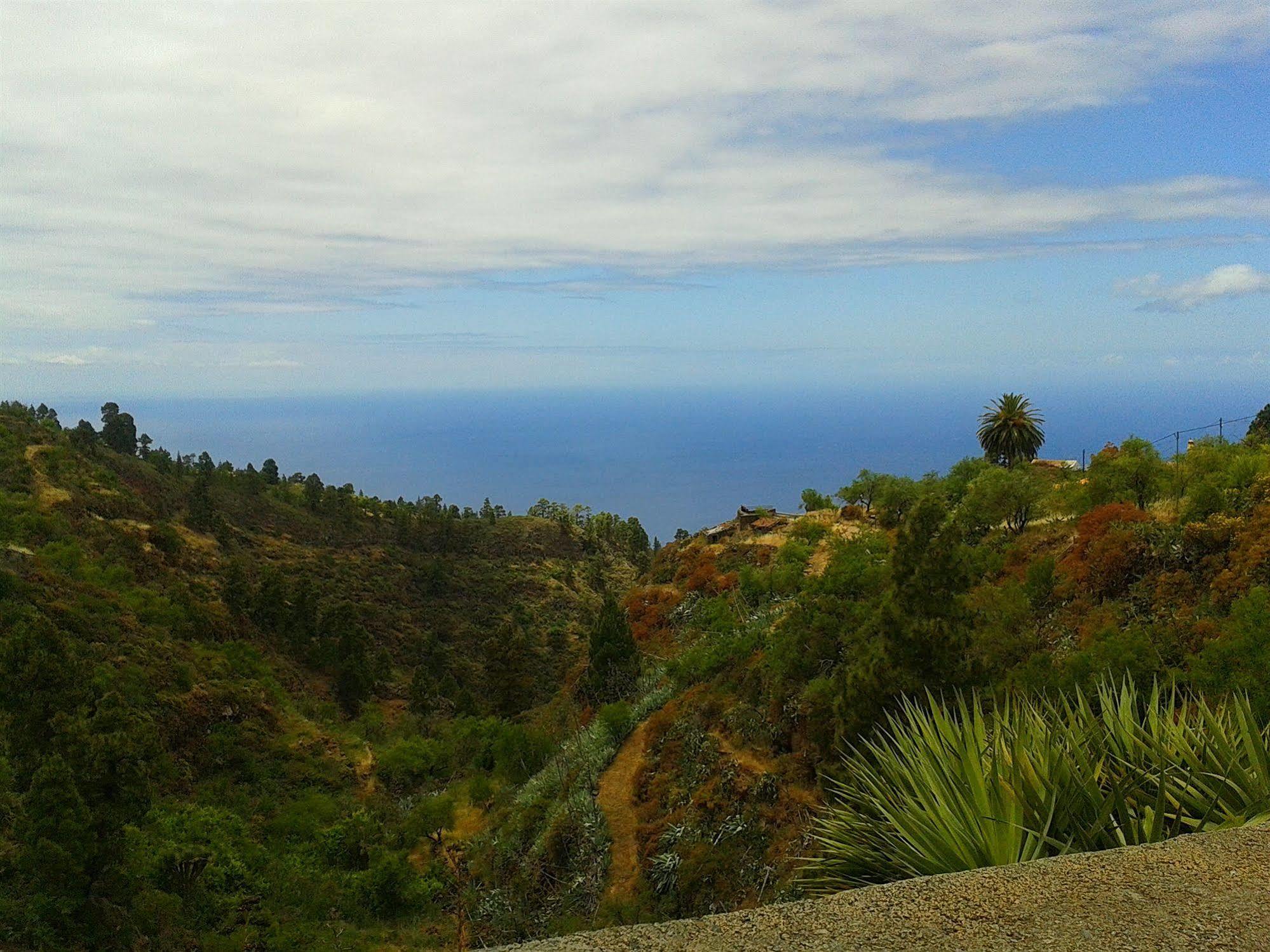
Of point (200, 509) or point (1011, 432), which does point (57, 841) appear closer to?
point (1011, 432)

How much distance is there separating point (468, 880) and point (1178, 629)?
51.8ft

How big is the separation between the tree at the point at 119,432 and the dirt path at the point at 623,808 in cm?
5340

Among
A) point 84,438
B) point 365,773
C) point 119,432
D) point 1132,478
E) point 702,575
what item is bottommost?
point 365,773

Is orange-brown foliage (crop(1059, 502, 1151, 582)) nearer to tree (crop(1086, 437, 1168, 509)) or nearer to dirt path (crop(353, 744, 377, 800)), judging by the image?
tree (crop(1086, 437, 1168, 509))

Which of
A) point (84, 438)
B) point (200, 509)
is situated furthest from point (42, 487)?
point (84, 438)

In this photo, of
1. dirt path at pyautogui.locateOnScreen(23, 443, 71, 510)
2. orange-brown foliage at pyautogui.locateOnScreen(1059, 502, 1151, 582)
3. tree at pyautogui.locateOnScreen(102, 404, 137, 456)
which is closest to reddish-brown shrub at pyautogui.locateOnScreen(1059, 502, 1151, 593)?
orange-brown foliage at pyautogui.locateOnScreen(1059, 502, 1151, 582)

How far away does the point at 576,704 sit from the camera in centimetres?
3011

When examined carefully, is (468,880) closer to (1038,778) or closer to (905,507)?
(1038,778)

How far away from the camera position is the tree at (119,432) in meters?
60.7

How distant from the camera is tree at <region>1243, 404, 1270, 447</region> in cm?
2394

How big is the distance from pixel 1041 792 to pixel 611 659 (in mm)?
23170

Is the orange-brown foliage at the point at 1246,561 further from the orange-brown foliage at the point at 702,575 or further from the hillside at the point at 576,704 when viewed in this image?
the orange-brown foliage at the point at 702,575

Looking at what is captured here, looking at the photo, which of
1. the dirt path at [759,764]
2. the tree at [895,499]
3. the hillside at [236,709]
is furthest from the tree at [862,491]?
the dirt path at [759,764]

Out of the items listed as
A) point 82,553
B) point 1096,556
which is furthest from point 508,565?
point 1096,556
